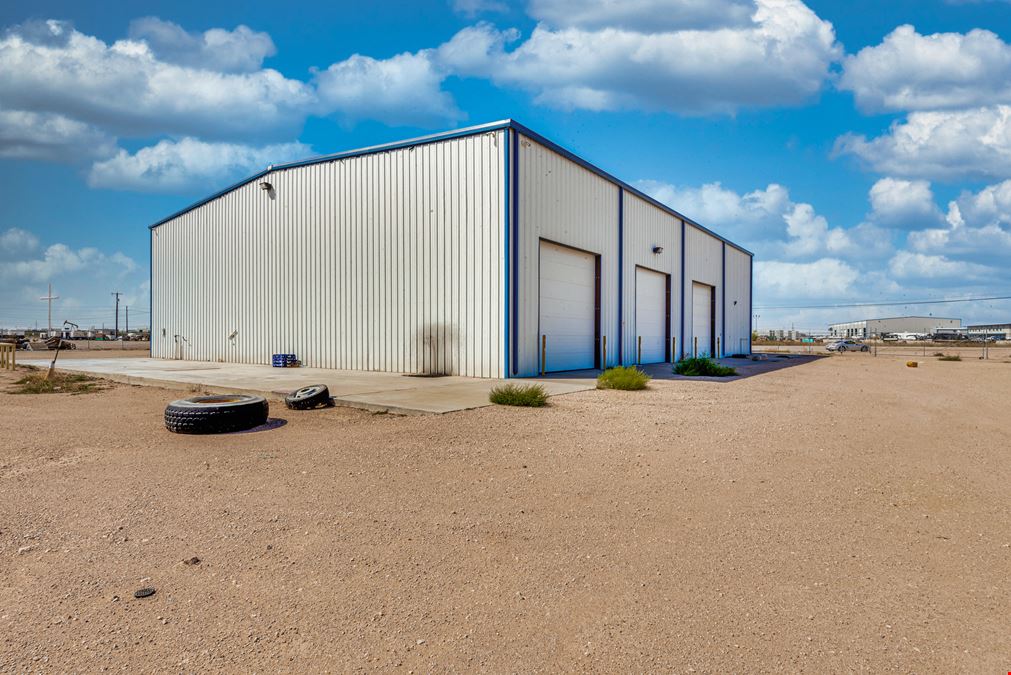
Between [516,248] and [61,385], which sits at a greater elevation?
[516,248]

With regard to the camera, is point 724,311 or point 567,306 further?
point 724,311

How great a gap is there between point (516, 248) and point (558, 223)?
2717mm

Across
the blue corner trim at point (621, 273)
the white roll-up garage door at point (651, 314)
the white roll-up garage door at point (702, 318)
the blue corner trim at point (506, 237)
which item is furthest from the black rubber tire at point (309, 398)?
the white roll-up garage door at point (702, 318)

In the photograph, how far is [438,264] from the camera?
1598cm

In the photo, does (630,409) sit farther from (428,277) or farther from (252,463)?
(428,277)

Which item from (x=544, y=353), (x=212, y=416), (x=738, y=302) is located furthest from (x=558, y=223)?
(x=738, y=302)

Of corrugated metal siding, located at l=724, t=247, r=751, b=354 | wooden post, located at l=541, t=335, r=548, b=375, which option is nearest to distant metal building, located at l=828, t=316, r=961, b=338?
corrugated metal siding, located at l=724, t=247, r=751, b=354

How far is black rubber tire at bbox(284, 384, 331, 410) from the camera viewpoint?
9414 millimetres

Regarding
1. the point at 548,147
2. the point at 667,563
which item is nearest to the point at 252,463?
the point at 667,563

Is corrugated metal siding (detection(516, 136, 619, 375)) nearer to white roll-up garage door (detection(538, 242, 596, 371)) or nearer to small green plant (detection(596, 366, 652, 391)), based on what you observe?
white roll-up garage door (detection(538, 242, 596, 371))

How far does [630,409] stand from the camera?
9391 mm

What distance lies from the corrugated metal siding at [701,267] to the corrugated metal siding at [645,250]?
122 cm

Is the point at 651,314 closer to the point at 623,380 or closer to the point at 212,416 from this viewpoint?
the point at 623,380

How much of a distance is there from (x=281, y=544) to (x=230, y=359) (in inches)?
853
